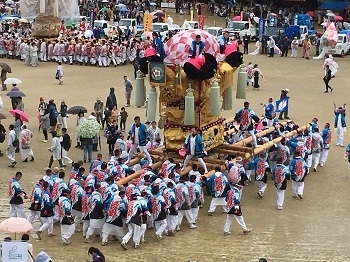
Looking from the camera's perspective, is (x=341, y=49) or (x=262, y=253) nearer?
(x=262, y=253)

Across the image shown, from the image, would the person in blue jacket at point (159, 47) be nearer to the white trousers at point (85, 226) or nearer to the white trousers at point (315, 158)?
the white trousers at point (85, 226)

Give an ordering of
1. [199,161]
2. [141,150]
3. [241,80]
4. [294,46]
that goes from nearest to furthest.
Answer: [199,161], [141,150], [241,80], [294,46]

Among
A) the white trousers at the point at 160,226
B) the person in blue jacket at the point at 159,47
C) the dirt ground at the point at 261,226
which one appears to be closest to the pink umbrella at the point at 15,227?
the dirt ground at the point at 261,226

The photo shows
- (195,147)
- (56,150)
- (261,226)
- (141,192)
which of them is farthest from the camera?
(56,150)

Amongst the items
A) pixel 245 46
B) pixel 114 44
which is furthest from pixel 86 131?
pixel 245 46

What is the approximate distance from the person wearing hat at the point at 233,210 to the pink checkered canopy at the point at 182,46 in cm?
382

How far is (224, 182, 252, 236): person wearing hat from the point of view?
1433 centimetres

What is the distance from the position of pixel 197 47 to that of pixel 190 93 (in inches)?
47.4

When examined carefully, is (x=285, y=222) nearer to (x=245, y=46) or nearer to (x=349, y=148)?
(x=349, y=148)

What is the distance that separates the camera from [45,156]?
20016 mm

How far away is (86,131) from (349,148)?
6.58m

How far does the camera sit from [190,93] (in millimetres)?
16500

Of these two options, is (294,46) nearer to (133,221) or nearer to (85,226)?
(85,226)

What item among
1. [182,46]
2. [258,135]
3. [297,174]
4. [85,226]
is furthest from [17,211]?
[258,135]
